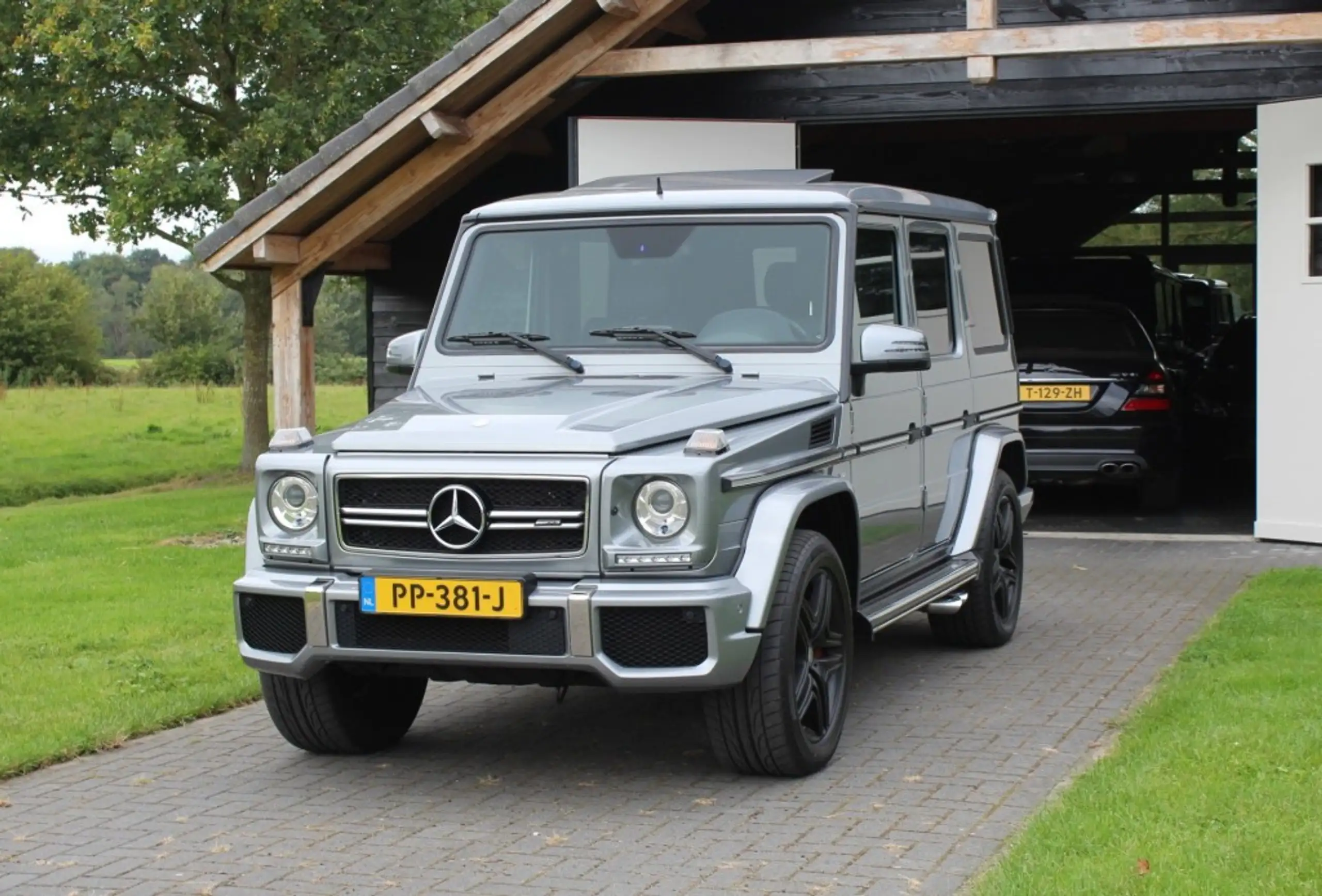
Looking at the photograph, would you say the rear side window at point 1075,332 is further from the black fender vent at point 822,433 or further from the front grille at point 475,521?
the front grille at point 475,521

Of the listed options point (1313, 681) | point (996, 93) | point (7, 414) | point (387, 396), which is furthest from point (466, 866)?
point (7, 414)

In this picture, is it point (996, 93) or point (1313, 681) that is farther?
point (996, 93)

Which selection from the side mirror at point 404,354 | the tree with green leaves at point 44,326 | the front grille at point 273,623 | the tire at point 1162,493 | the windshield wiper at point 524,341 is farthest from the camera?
the tree with green leaves at point 44,326

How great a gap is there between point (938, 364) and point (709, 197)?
1.51 meters

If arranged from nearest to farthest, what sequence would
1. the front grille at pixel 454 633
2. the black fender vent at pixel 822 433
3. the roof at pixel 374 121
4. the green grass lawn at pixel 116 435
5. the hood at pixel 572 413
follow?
1. the front grille at pixel 454 633
2. the hood at pixel 572 413
3. the black fender vent at pixel 822 433
4. the roof at pixel 374 121
5. the green grass lawn at pixel 116 435

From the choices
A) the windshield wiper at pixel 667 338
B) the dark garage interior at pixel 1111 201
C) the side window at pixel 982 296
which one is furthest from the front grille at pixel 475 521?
the dark garage interior at pixel 1111 201

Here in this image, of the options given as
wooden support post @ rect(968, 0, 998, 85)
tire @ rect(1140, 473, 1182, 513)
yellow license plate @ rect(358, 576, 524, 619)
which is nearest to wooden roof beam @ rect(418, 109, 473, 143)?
wooden support post @ rect(968, 0, 998, 85)

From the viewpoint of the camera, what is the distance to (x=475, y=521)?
19.4 ft

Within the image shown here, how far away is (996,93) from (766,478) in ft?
25.8

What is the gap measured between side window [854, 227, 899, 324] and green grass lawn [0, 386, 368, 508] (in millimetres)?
17660

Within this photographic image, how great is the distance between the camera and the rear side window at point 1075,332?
46.4 feet

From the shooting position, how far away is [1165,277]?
55.9 feet

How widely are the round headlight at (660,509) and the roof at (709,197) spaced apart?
6.05 feet

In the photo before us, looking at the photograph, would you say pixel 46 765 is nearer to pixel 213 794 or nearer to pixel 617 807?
pixel 213 794
